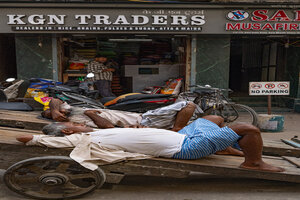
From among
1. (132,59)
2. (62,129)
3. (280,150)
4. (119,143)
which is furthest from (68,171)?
(132,59)

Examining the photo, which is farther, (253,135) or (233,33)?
(233,33)

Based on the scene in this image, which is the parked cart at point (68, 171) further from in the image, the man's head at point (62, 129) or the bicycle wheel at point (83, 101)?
the bicycle wheel at point (83, 101)

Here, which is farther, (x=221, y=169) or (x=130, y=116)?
(x=130, y=116)

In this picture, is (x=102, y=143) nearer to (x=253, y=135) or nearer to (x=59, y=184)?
(x=59, y=184)

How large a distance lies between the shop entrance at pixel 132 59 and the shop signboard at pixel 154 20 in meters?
0.63

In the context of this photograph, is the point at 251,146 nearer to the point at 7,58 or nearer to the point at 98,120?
the point at 98,120

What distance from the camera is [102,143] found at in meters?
2.51

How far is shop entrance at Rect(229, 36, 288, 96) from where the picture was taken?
8.77 metres

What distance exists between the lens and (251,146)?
237 cm

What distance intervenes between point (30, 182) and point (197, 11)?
21.0ft

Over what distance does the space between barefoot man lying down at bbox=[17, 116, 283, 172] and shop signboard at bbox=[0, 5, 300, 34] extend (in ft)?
16.7

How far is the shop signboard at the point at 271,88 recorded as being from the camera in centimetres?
549

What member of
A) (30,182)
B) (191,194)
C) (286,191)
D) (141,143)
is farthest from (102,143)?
(286,191)

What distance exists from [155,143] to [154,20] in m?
5.33
